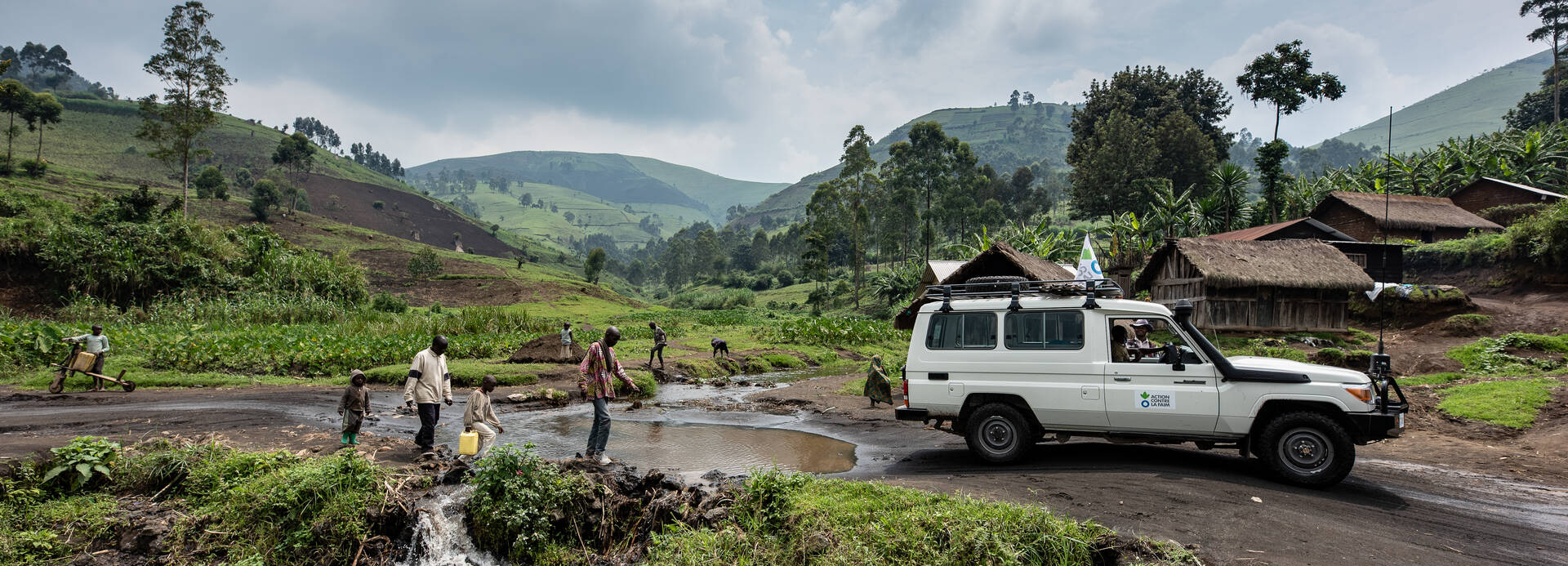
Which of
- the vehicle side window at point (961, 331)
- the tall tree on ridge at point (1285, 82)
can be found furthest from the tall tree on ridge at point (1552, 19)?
the vehicle side window at point (961, 331)

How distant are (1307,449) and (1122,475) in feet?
6.28

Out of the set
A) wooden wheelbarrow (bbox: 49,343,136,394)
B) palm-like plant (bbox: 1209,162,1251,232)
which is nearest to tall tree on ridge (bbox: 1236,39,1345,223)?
palm-like plant (bbox: 1209,162,1251,232)

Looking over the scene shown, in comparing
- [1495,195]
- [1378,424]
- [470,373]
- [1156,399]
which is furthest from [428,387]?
[1495,195]

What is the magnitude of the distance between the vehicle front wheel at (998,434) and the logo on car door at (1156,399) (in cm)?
137

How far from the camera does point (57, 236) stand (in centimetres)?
2659

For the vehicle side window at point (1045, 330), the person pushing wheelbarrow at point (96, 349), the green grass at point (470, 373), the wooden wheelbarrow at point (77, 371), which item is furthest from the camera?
the green grass at point (470, 373)

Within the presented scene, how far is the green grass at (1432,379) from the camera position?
14253 millimetres

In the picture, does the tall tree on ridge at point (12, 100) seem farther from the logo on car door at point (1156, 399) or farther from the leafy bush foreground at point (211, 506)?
the logo on car door at point (1156, 399)

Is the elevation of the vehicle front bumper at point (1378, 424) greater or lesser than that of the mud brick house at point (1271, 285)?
lesser

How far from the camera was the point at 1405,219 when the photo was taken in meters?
32.2

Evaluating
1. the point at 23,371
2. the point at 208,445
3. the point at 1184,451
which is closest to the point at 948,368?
the point at 1184,451

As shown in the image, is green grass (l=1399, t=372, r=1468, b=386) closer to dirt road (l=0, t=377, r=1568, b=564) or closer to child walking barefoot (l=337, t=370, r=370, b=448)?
dirt road (l=0, t=377, r=1568, b=564)

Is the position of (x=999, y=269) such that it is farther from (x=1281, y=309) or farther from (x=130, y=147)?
(x=130, y=147)

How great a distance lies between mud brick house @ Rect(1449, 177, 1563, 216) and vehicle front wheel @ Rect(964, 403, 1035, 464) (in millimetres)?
40503
